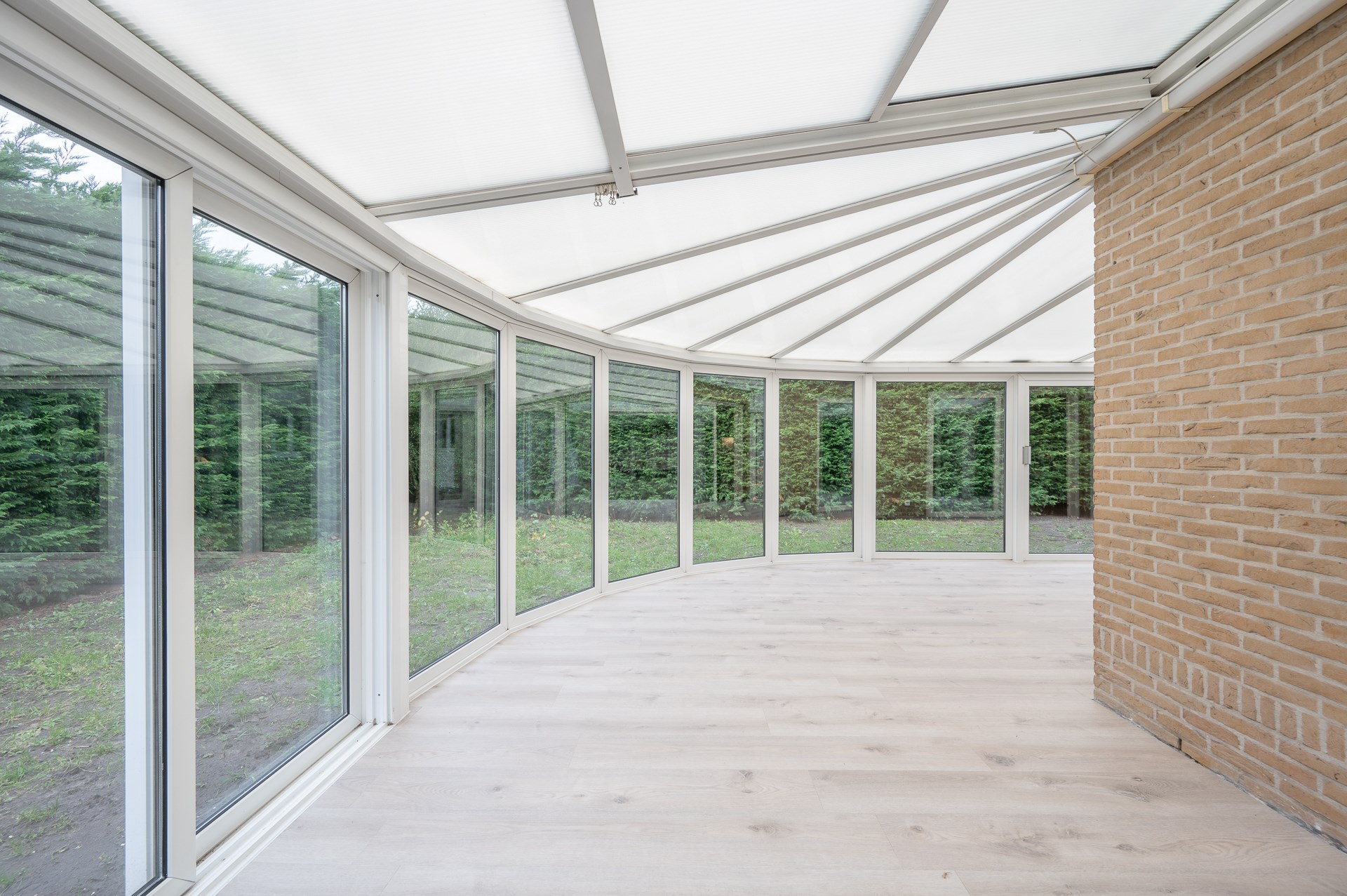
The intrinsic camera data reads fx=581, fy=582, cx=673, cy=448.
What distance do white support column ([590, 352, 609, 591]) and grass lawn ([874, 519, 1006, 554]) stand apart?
12.5ft

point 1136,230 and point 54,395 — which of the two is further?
point 1136,230

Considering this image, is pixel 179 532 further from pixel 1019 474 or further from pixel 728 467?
pixel 1019 474

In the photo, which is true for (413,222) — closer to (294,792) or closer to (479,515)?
(479,515)

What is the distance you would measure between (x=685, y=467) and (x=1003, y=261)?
357 cm

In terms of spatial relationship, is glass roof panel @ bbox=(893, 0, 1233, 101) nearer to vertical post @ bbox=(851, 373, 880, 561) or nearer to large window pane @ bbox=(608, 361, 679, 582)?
large window pane @ bbox=(608, 361, 679, 582)

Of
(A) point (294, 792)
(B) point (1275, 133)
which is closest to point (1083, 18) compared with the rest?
(B) point (1275, 133)

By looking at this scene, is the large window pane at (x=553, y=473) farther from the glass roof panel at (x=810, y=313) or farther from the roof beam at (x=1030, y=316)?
the roof beam at (x=1030, y=316)

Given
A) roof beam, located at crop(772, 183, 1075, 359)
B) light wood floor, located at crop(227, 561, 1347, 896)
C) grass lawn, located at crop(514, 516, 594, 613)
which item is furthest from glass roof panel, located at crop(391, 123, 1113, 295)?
light wood floor, located at crop(227, 561, 1347, 896)

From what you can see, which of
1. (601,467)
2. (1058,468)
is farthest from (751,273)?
(1058,468)

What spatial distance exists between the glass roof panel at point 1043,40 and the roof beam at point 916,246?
2.55 feet

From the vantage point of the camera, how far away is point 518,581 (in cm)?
469

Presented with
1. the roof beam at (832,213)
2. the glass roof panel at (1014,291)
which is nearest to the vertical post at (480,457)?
the roof beam at (832,213)

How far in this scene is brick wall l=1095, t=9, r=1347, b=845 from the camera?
2.07 meters

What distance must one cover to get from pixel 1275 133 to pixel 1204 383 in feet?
3.20
